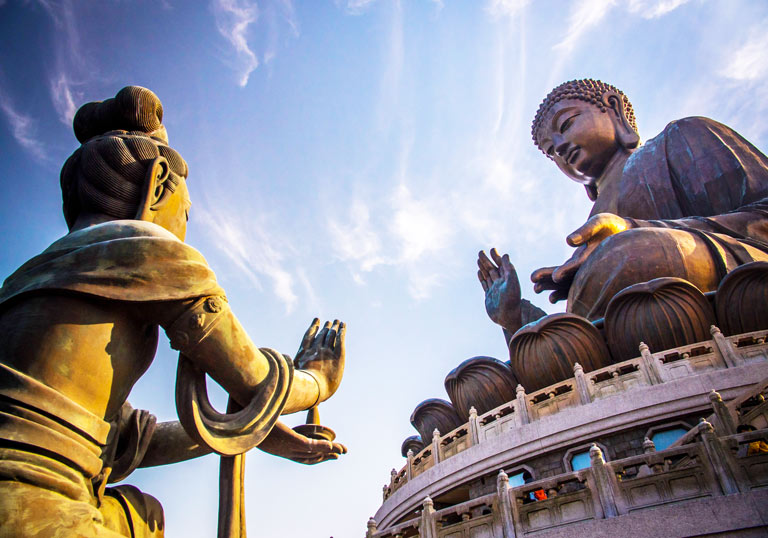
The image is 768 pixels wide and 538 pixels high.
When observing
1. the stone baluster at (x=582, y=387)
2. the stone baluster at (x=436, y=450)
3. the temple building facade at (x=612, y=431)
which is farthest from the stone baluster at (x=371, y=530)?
the stone baluster at (x=582, y=387)

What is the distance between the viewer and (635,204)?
15188mm

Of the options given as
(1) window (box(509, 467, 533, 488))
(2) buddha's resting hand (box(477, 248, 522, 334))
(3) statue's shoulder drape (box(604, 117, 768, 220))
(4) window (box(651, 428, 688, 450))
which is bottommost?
(1) window (box(509, 467, 533, 488))

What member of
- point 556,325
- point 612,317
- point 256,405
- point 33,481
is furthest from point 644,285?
point 33,481

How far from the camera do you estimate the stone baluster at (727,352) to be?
7358 millimetres

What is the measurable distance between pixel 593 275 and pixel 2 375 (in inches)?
438

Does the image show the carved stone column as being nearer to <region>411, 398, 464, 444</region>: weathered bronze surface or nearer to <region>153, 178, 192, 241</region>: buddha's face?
<region>153, 178, 192, 241</region>: buddha's face

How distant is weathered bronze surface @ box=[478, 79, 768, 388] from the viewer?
11.0 meters

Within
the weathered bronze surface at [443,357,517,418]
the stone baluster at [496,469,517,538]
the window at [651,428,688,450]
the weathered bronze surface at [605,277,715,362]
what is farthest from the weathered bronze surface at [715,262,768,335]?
the stone baluster at [496,469,517,538]

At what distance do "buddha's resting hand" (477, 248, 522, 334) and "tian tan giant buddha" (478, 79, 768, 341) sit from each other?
0.09 ft

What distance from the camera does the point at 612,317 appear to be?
9594 mm

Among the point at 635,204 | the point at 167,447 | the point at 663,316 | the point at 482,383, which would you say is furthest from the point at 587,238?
the point at 167,447

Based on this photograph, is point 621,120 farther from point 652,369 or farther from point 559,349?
point 652,369

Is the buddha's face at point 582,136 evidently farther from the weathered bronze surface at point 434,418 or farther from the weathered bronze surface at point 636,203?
the weathered bronze surface at point 434,418

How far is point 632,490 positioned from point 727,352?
364 centimetres
